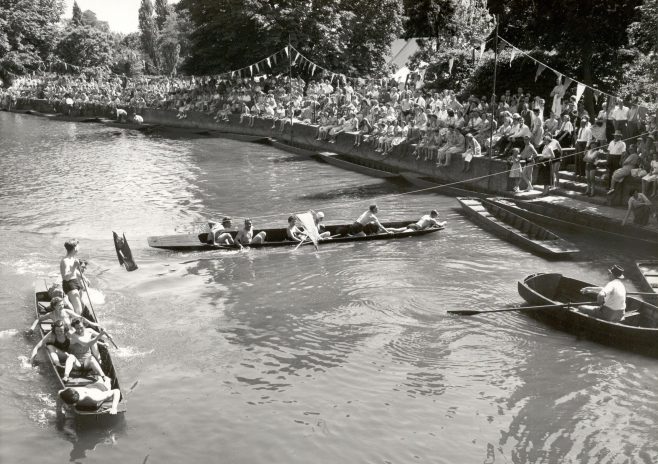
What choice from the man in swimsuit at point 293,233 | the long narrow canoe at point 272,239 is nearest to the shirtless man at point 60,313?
the long narrow canoe at point 272,239

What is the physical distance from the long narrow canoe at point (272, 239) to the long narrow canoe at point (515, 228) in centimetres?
166

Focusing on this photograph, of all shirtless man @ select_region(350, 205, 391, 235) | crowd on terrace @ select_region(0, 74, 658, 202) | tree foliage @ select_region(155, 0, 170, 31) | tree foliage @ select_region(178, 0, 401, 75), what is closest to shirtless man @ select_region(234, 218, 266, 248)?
shirtless man @ select_region(350, 205, 391, 235)

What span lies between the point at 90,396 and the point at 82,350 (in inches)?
64.1

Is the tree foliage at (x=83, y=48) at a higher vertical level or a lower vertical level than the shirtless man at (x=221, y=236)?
higher

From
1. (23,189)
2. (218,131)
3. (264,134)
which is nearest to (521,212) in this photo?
(23,189)

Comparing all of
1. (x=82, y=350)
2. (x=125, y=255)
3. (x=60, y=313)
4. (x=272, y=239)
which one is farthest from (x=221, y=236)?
(x=82, y=350)

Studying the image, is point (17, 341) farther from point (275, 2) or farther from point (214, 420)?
point (275, 2)

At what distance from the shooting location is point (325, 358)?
1446 centimetres

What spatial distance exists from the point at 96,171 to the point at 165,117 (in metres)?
18.5

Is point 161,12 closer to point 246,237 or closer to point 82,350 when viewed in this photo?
point 246,237

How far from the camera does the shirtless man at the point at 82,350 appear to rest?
13.1 meters

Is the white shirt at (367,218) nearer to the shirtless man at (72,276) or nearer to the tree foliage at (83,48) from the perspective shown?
the shirtless man at (72,276)

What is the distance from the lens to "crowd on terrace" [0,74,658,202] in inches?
910

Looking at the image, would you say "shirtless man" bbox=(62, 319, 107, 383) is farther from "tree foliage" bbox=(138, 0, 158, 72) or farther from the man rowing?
"tree foliage" bbox=(138, 0, 158, 72)
